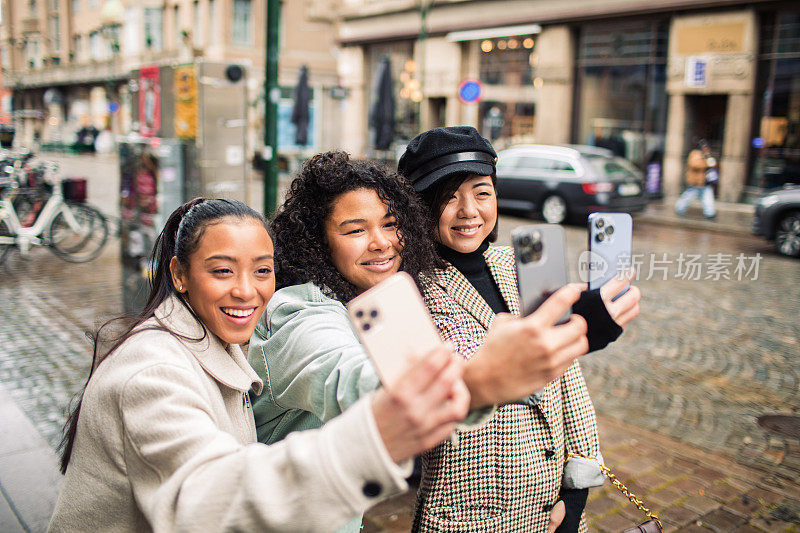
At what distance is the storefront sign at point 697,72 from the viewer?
17438mm

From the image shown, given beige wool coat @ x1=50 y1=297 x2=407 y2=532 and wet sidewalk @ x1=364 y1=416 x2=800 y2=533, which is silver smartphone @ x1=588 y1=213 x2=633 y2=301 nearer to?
beige wool coat @ x1=50 y1=297 x2=407 y2=532

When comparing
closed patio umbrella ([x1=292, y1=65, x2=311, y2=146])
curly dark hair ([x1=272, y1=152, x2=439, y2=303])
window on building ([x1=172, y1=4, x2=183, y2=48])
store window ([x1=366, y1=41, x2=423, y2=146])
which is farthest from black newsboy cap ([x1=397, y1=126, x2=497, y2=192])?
window on building ([x1=172, y1=4, x2=183, y2=48])

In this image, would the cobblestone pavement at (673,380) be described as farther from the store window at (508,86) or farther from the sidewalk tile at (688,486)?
the store window at (508,86)

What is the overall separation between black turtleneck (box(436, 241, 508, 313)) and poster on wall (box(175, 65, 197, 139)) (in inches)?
187

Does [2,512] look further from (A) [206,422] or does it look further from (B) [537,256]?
(B) [537,256]

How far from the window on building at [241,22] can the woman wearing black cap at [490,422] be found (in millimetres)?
35090

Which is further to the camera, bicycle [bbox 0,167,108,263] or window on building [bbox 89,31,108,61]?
window on building [bbox 89,31,108,61]

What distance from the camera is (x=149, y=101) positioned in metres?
6.88

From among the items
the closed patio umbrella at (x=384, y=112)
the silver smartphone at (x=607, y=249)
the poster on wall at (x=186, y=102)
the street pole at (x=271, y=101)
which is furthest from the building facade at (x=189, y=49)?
the silver smartphone at (x=607, y=249)

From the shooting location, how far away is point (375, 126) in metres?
20.9

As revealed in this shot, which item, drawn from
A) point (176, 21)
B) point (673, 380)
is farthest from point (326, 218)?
point (176, 21)

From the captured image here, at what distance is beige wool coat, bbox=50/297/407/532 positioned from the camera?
1.05 m

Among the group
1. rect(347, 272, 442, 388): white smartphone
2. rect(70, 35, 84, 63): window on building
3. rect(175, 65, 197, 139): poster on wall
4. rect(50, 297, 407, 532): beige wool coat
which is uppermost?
rect(70, 35, 84, 63): window on building

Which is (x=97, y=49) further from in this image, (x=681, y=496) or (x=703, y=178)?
(x=681, y=496)
